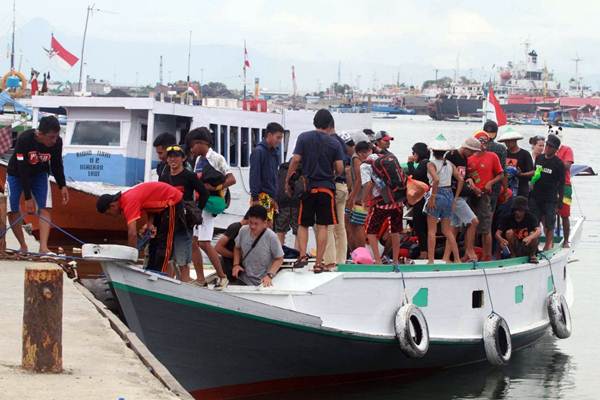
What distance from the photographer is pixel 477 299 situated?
14828 mm

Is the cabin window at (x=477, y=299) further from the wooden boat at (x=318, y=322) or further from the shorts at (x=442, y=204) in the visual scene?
the shorts at (x=442, y=204)

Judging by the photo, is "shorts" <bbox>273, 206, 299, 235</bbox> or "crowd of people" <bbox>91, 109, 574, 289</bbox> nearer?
"crowd of people" <bbox>91, 109, 574, 289</bbox>

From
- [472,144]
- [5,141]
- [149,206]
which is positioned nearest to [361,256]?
[472,144]

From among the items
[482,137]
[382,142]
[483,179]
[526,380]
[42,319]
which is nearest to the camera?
[42,319]

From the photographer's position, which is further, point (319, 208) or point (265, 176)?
point (265, 176)

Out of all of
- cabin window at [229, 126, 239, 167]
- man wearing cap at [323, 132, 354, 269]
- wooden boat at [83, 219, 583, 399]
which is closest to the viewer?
wooden boat at [83, 219, 583, 399]

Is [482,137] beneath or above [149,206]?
above

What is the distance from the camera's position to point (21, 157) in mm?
13883

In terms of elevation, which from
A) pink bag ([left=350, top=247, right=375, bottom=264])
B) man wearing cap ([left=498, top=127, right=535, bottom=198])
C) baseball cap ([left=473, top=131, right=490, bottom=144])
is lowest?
pink bag ([left=350, top=247, right=375, bottom=264])

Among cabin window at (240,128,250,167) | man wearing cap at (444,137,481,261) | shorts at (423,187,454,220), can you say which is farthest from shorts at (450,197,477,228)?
cabin window at (240,128,250,167)

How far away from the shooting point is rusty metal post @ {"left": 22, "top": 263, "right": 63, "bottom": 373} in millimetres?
8852

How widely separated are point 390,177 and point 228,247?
2.05m

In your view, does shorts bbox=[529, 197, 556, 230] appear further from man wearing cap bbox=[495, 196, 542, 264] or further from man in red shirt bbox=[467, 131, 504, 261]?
man in red shirt bbox=[467, 131, 504, 261]

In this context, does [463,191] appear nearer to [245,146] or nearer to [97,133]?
[97,133]
